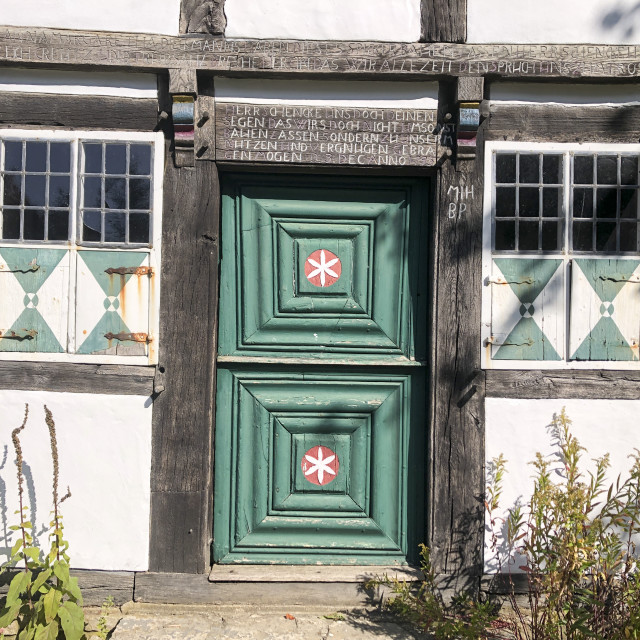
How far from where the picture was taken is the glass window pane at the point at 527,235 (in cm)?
375

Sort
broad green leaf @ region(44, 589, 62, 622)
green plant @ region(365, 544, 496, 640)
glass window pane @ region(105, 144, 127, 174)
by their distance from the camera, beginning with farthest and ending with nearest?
1. glass window pane @ region(105, 144, 127, 174)
2. green plant @ region(365, 544, 496, 640)
3. broad green leaf @ region(44, 589, 62, 622)

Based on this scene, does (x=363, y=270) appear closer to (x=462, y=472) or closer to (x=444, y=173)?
(x=444, y=173)

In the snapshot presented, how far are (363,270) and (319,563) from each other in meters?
1.73

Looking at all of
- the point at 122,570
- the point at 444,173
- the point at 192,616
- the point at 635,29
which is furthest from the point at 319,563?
the point at 635,29

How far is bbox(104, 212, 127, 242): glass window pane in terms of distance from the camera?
371 centimetres

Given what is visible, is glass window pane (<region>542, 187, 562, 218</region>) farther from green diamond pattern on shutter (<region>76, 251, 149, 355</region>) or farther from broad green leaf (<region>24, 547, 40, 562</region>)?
broad green leaf (<region>24, 547, 40, 562</region>)

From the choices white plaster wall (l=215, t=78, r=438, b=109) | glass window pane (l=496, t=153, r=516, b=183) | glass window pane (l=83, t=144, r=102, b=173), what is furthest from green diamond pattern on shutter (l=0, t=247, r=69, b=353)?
glass window pane (l=496, t=153, r=516, b=183)

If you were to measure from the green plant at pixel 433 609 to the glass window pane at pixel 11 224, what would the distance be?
2809mm

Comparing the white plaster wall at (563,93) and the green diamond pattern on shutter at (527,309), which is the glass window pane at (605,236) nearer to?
the green diamond pattern on shutter at (527,309)

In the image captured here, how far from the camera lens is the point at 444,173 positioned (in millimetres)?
3709

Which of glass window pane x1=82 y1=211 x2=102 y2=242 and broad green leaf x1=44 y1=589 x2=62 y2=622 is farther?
glass window pane x1=82 y1=211 x2=102 y2=242

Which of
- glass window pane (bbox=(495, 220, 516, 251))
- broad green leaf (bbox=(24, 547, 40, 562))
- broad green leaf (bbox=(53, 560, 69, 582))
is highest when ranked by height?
glass window pane (bbox=(495, 220, 516, 251))

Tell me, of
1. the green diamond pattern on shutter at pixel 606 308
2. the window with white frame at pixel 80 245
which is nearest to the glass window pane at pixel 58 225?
the window with white frame at pixel 80 245

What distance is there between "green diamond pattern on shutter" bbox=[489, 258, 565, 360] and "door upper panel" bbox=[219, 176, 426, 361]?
1.43ft
